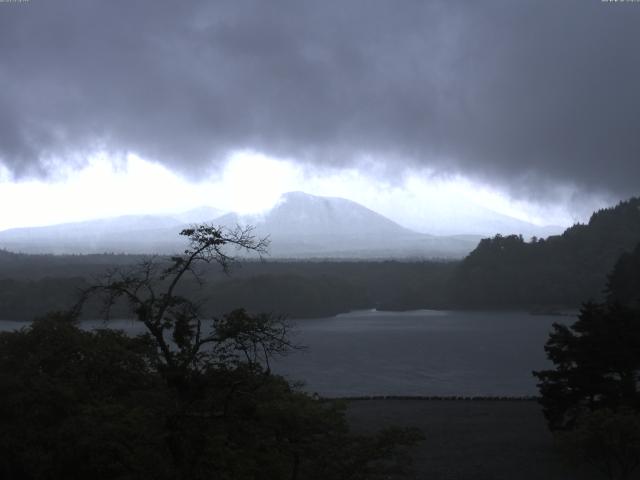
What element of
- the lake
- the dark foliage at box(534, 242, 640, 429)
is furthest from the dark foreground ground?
the lake

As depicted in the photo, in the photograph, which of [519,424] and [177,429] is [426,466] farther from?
[177,429]

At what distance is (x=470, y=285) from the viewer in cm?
6256

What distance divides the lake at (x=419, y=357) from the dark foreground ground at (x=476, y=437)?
2975 millimetres

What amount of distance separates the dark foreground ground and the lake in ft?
9.76

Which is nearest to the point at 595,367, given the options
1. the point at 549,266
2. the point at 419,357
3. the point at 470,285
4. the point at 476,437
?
the point at 476,437

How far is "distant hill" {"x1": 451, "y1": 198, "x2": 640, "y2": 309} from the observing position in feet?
195

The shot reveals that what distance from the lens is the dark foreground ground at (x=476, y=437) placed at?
11.8 meters

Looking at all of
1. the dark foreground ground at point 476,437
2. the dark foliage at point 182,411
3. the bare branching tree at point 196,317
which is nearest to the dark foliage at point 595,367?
the dark foreground ground at point 476,437

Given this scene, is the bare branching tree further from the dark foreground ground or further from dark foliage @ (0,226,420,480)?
the dark foreground ground

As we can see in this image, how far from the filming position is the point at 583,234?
67500 millimetres

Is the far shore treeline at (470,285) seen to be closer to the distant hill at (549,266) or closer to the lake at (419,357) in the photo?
the distant hill at (549,266)

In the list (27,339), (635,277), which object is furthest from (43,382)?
(635,277)

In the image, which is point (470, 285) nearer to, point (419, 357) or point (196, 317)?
point (419, 357)

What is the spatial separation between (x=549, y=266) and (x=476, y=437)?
5246cm
